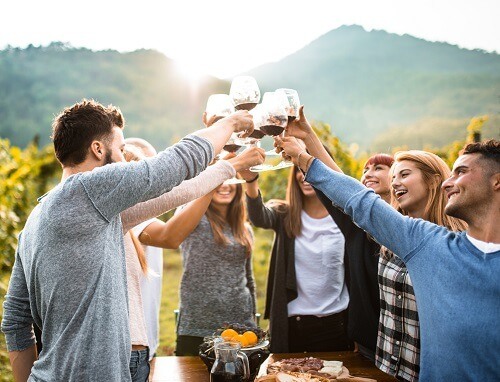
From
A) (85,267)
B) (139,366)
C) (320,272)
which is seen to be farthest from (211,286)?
(85,267)

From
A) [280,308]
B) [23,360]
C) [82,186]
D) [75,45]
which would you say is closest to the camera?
[82,186]

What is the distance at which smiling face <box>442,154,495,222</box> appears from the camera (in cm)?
170

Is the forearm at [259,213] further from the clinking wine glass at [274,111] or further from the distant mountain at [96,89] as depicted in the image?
the distant mountain at [96,89]

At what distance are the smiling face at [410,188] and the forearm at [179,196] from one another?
2.75 ft

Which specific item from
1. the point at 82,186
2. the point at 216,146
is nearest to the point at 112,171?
the point at 82,186

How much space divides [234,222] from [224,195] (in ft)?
0.70

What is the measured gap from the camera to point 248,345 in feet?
6.55

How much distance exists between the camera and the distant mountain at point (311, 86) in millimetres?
8430

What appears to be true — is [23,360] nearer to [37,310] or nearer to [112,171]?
[37,310]

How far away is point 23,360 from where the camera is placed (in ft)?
6.05

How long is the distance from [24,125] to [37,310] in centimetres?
987

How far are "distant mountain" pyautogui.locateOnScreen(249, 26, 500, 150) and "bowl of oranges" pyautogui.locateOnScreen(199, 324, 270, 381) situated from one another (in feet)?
19.4

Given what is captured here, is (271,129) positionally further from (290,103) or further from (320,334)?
(320,334)

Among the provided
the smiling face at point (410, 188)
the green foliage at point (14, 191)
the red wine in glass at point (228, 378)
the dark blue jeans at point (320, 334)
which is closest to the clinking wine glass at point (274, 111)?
the smiling face at point (410, 188)
